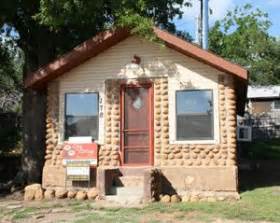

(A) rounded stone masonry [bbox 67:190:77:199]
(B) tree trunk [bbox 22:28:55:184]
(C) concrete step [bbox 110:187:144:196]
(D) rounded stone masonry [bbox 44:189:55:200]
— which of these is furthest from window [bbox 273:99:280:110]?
(D) rounded stone masonry [bbox 44:189:55:200]

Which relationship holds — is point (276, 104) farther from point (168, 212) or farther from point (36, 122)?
point (168, 212)

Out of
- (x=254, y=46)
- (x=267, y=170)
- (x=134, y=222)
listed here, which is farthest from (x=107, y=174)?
(x=254, y=46)

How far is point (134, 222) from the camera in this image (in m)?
11.1

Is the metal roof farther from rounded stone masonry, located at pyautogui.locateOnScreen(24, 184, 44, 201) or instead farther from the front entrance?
rounded stone masonry, located at pyautogui.locateOnScreen(24, 184, 44, 201)

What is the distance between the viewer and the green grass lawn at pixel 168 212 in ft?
37.8

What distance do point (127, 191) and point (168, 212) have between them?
239 cm

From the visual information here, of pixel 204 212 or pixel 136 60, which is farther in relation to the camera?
pixel 136 60

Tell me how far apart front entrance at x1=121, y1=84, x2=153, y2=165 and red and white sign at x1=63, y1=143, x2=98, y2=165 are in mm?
793

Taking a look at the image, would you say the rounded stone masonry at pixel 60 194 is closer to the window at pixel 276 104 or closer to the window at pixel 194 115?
the window at pixel 194 115

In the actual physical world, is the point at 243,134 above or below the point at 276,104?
below

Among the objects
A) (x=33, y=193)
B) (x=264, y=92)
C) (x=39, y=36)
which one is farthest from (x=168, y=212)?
(x=264, y=92)

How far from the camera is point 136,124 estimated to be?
1565cm

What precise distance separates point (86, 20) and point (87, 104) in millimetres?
2383

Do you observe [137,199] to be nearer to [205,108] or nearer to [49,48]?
[205,108]
